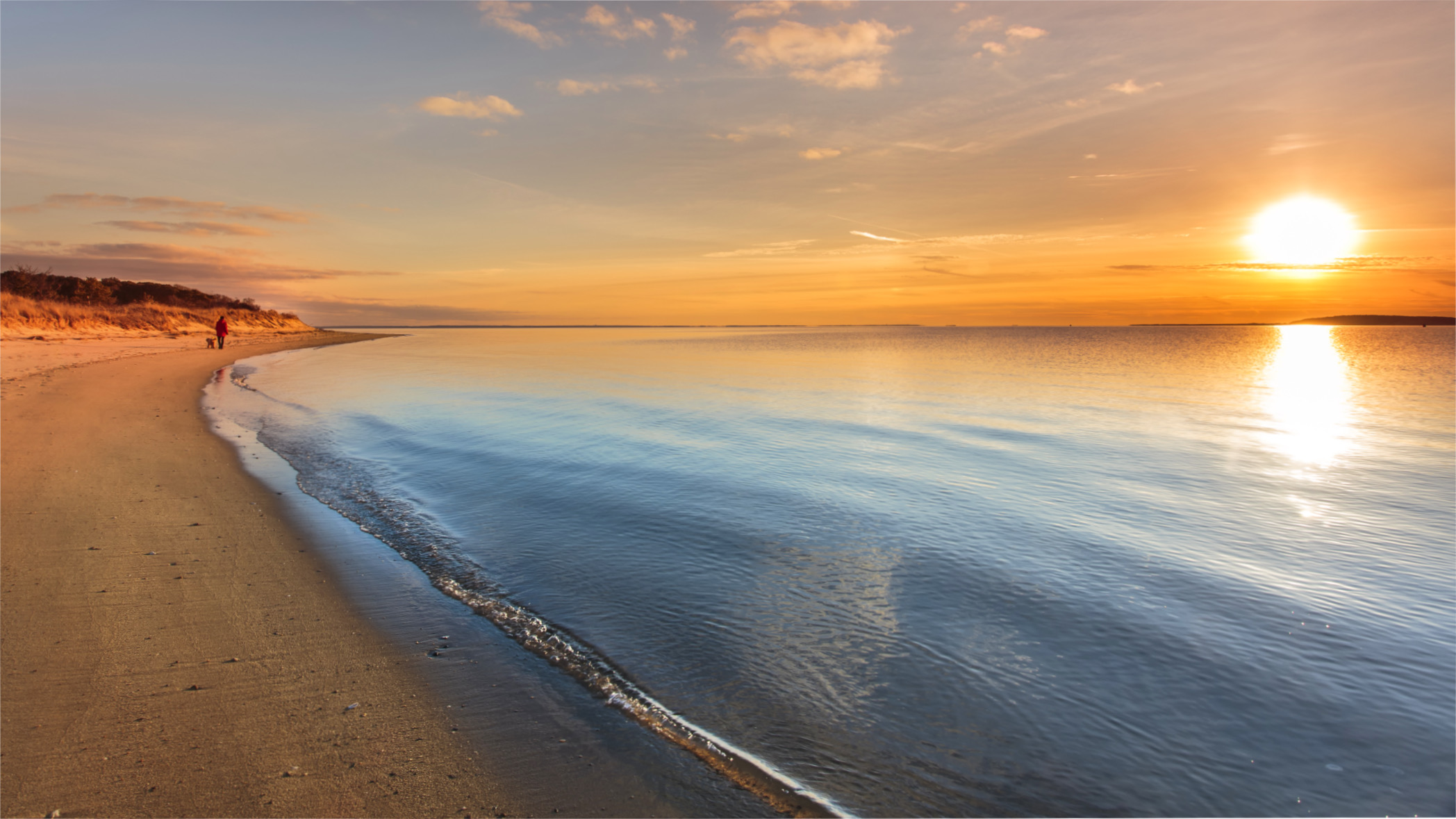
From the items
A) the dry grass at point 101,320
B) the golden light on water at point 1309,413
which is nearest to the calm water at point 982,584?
the golden light on water at point 1309,413

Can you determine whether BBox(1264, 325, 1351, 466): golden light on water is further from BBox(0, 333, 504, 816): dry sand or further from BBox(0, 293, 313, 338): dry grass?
BBox(0, 293, 313, 338): dry grass

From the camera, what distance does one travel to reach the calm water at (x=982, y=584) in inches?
189

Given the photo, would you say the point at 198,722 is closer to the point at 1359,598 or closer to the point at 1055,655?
the point at 1055,655

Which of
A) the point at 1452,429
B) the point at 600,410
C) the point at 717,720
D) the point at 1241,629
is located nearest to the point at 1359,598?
the point at 1241,629

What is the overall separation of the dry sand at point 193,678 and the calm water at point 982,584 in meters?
1.45

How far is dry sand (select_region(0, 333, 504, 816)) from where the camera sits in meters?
3.84

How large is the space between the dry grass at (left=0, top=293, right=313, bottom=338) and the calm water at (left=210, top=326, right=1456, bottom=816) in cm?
3812

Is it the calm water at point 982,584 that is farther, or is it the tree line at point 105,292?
the tree line at point 105,292

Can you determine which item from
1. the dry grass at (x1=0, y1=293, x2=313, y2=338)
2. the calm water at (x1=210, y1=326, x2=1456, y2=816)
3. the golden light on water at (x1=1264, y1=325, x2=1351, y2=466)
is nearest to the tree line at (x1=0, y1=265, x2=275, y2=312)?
the dry grass at (x1=0, y1=293, x2=313, y2=338)

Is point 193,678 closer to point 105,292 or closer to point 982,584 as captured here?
point 982,584

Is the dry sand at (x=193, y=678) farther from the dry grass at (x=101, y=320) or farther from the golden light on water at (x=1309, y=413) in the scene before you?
the dry grass at (x=101, y=320)

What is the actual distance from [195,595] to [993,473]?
13.1 m

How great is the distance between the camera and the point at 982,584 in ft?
26.3

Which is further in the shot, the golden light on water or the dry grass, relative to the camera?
the dry grass
